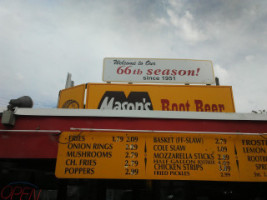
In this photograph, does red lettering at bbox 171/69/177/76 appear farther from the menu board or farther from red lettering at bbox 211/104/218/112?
the menu board

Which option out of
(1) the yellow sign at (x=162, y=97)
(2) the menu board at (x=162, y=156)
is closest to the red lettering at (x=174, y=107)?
(1) the yellow sign at (x=162, y=97)

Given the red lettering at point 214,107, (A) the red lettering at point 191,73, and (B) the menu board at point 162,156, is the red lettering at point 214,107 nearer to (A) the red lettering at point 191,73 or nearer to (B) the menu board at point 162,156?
(A) the red lettering at point 191,73

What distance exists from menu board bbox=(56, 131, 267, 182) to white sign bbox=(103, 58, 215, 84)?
2.94m

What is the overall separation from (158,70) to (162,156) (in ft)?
12.1

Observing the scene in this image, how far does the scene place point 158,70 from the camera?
6.82 meters

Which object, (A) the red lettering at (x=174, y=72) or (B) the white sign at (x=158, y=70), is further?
(A) the red lettering at (x=174, y=72)

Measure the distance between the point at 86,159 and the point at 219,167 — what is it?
289cm

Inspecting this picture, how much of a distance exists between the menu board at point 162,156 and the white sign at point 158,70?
2939mm

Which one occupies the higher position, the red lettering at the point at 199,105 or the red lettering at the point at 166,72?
the red lettering at the point at 166,72

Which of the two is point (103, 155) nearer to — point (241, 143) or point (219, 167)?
point (219, 167)

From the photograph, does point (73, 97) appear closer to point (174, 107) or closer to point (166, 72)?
point (166, 72)

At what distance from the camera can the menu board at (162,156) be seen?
12.8ft

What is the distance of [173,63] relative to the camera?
6965 millimetres

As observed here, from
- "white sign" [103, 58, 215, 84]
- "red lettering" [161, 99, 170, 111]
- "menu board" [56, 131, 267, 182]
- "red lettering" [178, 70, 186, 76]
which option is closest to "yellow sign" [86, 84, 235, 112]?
"red lettering" [161, 99, 170, 111]
